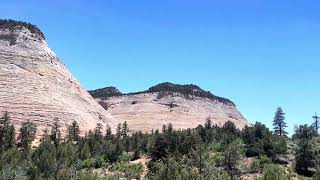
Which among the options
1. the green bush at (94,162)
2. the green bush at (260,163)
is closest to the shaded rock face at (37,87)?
the green bush at (94,162)

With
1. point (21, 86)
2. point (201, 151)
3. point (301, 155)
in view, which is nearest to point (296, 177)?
point (301, 155)

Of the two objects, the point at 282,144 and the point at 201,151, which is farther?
the point at 282,144

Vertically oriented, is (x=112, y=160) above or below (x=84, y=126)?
below

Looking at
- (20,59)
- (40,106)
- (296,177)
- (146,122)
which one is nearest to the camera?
(296,177)

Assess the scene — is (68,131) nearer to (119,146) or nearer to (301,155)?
(119,146)

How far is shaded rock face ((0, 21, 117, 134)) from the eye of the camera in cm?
14162

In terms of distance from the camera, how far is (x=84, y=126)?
150 m

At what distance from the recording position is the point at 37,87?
495 feet

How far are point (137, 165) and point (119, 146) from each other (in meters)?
9.77

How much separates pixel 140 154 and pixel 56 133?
24110 millimetres

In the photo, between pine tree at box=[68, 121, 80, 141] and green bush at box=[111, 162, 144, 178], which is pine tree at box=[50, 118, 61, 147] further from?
green bush at box=[111, 162, 144, 178]

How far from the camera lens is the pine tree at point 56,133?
122 metres

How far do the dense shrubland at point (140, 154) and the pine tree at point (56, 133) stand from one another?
32 centimetres

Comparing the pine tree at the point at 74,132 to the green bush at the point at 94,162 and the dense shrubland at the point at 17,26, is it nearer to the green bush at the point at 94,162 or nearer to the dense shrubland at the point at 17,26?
the green bush at the point at 94,162
